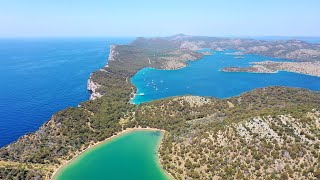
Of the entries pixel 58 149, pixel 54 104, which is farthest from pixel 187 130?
pixel 54 104

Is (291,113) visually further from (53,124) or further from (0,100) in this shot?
(0,100)

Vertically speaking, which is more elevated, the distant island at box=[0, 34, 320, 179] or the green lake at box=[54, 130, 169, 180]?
the distant island at box=[0, 34, 320, 179]

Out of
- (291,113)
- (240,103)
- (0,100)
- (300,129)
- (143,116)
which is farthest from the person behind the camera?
(0,100)

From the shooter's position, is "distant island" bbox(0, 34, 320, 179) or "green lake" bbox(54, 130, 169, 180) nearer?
"distant island" bbox(0, 34, 320, 179)

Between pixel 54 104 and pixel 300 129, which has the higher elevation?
pixel 300 129

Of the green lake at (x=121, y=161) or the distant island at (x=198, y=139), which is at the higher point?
the distant island at (x=198, y=139)

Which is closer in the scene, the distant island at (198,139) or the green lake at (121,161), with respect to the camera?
the distant island at (198,139)

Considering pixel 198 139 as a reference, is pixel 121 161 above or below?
below

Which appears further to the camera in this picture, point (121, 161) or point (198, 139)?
point (198, 139)
